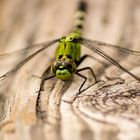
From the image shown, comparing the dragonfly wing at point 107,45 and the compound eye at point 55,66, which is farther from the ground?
the dragonfly wing at point 107,45

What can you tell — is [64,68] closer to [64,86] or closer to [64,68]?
[64,68]

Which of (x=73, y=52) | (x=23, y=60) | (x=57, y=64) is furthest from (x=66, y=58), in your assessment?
(x=23, y=60)

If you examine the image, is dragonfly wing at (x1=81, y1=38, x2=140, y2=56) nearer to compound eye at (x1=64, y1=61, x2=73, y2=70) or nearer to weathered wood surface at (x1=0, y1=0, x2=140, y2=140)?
weathered wood surface at (x1=0, y1=0, x2=140, y2=140)

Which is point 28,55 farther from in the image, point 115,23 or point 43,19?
point 115,23

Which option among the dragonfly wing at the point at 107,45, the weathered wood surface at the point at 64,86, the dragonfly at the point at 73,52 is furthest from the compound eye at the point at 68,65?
the dragonfly wing at the point at 107,45

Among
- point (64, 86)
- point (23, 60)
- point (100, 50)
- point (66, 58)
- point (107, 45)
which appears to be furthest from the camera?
point (66, 58)

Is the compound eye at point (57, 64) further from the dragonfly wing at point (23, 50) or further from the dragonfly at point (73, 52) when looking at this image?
the dragonfly wing at point (23, 50)

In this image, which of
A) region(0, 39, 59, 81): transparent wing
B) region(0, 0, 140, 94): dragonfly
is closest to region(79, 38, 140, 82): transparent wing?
region(0, 0, 140, 94): dragonfly
